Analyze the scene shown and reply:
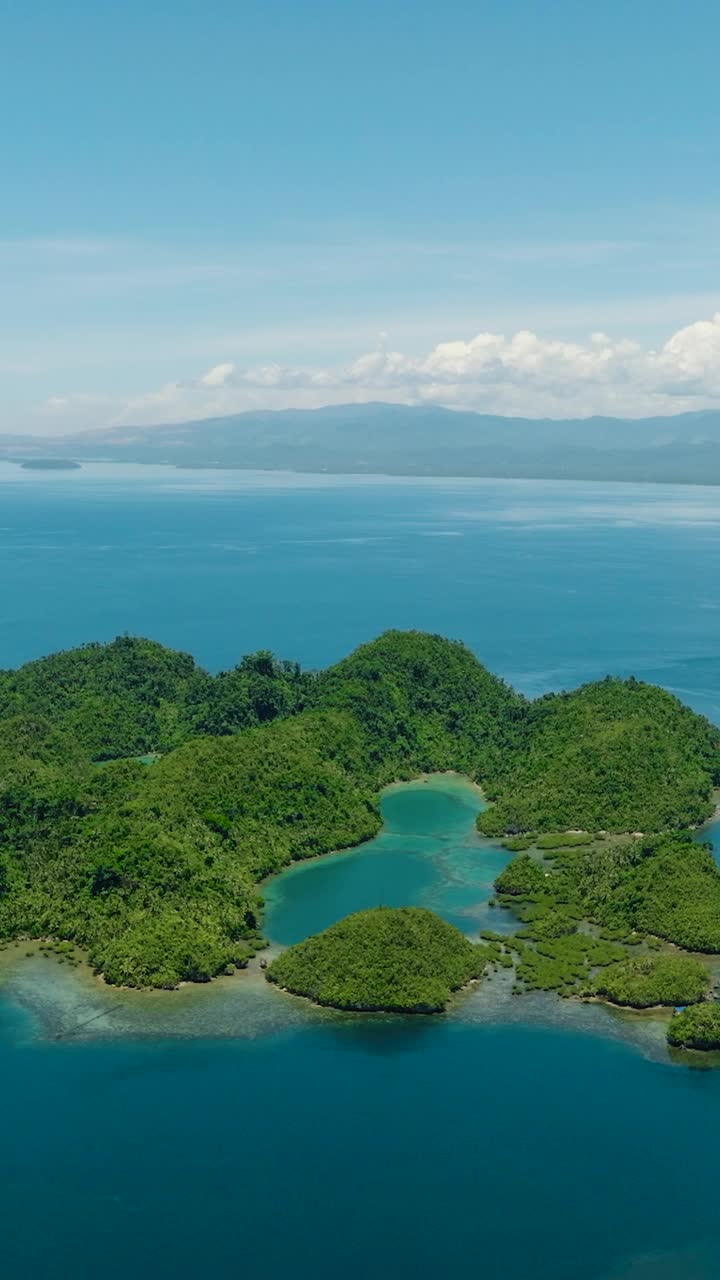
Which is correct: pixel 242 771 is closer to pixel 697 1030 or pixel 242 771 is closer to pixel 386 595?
pixel 697 1030

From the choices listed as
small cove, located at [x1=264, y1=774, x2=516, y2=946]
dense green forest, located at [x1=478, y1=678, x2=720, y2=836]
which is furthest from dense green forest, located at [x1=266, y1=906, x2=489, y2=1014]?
dense green forest, located at [x1=478, y1=678, x2=720, y2=836]

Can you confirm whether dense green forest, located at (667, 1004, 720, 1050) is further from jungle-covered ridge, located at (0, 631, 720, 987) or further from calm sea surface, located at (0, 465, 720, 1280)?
jungle-covered ridge, located at (0, 631, 720, 987)

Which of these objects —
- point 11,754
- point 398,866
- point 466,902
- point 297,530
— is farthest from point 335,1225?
point 297,530

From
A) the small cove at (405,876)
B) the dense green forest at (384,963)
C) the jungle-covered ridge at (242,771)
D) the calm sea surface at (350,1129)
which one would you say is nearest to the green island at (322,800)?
the jungle-covered ridge at (242,771)

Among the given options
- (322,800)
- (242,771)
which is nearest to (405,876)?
(322,800)

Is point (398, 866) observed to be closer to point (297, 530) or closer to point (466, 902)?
point (466, 902)
